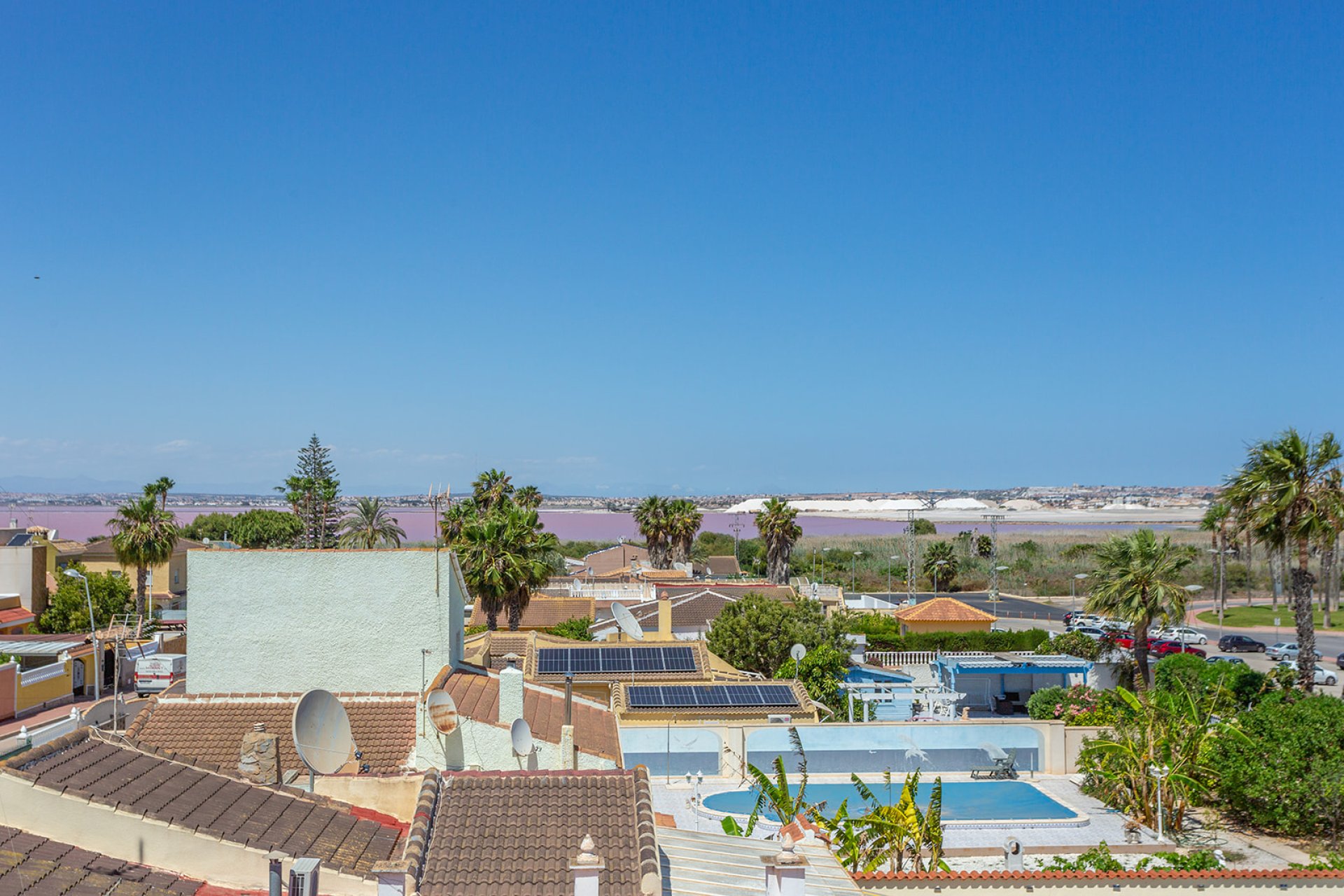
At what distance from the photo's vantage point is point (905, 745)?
28812 mm

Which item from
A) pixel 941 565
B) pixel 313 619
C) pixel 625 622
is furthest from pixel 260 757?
pixel 941 565

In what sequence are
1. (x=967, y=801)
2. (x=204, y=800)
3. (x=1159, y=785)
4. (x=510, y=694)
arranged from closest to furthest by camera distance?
1. (x=204, y=800)
2. (x=510, y=694)
3. (x=1159, y=785)
4. (x=967, y=801)

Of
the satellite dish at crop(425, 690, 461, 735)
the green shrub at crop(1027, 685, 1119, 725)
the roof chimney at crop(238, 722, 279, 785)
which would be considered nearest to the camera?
the roof chimney at crop(238, 722, 279, 785)

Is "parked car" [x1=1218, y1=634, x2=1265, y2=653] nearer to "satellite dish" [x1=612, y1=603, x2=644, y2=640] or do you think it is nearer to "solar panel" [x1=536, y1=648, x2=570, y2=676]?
"satellite dish" [x1=612, y1=603, x2=644, y2=640]

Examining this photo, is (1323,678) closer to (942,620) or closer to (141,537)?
(942,620)

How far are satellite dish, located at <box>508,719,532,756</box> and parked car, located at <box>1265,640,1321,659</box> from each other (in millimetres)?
45125

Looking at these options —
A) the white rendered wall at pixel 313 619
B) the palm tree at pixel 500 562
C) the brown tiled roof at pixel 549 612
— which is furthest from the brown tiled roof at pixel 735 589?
the white rendered wall at pixel 313 619

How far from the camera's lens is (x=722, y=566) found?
→ 337 ft

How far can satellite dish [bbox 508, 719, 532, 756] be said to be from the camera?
16.5m

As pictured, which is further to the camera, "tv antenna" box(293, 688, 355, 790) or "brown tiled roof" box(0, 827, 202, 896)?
"tv antenna" box(293, 688, 355, 790)

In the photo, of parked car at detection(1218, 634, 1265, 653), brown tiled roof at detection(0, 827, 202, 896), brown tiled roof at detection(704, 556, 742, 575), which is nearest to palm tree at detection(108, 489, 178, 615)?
brown tiled roof at detection(0, 827, 202, 896)

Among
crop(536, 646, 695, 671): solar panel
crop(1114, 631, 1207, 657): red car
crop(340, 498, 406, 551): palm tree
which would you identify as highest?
crop(340, 498, 406, 551): palm tree

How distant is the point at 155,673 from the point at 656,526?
45654 mm

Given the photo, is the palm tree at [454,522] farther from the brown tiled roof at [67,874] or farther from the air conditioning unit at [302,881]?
the air conditioning unit at [302,881]
